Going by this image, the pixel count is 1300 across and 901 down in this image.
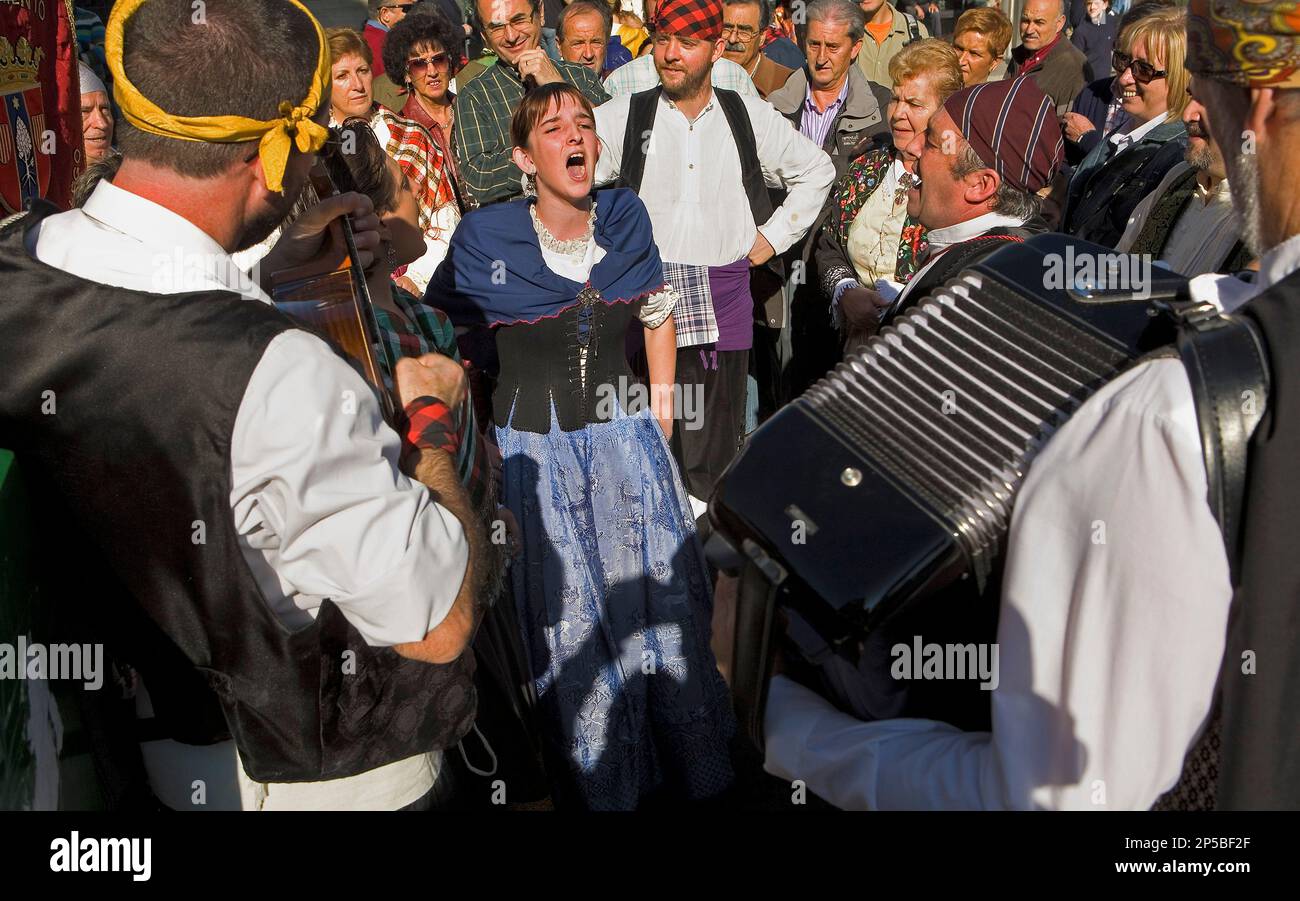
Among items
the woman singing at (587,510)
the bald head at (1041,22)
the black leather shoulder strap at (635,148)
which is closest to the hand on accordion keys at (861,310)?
the woman singing at (587,510)

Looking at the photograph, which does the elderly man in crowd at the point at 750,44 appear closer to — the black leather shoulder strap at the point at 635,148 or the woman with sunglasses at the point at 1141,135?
the black leather shoulder strap at the point at 635,148

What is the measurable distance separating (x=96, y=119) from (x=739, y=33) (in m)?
4.07

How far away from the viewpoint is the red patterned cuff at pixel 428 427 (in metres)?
1.93

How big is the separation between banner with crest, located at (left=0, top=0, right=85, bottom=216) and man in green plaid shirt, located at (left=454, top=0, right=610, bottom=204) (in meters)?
2.00

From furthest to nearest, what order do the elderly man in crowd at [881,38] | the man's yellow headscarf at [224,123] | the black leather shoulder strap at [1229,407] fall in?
the elderly man in crowd at [881,38] < the man's yellow headscarf at [224,123] < the black leather shoulder strap at [1229,407]

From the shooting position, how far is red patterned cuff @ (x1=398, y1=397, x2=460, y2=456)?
1.93 m

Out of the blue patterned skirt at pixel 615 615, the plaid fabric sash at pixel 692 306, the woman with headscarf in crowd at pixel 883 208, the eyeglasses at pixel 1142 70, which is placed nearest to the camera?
the blue patterned skirt at pixel 615 615

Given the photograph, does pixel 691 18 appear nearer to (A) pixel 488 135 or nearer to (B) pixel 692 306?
(A) pixel 488 135

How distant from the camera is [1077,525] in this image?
122 cm

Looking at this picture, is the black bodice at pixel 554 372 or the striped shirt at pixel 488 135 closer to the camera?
the black bodice at pixel 554 372

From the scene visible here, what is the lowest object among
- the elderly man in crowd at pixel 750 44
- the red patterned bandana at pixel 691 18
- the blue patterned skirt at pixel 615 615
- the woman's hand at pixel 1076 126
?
the blue patterned skirt at pixel 615 615

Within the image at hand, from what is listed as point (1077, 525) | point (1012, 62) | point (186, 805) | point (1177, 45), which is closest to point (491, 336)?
point (186, 805)

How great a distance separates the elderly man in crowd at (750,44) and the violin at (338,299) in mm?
4965

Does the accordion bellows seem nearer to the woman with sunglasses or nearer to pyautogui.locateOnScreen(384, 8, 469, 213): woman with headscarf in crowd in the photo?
the woman with sunglasses
